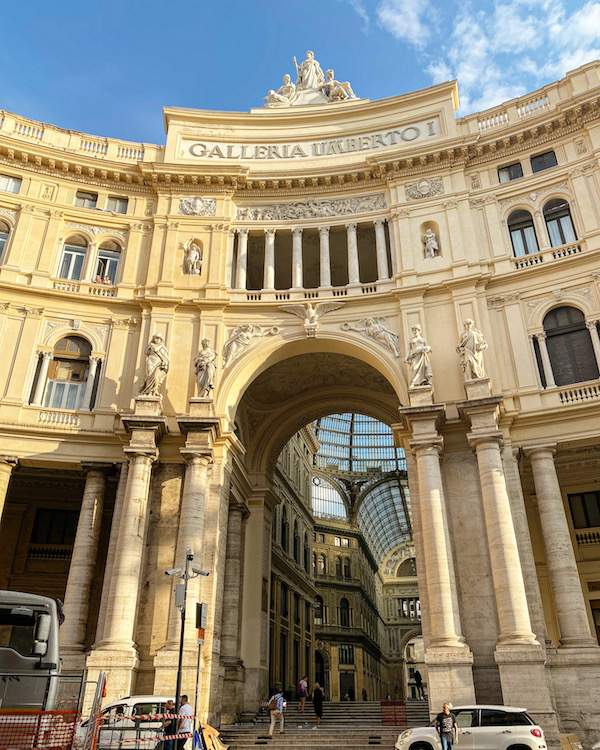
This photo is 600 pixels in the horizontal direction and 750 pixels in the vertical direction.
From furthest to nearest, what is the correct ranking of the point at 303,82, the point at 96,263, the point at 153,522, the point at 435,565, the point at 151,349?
the point at 303,82 → the point at 96,263 → the point at 151,349 → the point at 153,522 → the point at 435,565

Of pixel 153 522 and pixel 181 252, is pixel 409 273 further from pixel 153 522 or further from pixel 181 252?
pixel 153 522

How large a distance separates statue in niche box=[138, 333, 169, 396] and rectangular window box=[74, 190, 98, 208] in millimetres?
8987

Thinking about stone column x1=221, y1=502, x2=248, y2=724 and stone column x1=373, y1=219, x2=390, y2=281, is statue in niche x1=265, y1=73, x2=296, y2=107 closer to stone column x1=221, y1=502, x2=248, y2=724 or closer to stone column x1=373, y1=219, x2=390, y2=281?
stone column x1=373, y1=219, x2=390, y2=281

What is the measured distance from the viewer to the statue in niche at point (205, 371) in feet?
79.4

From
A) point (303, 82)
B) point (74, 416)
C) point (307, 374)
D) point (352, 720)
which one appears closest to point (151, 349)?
point (74, 416)

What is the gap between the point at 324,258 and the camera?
28469 millimetres

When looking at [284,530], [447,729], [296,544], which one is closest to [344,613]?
[296,544]

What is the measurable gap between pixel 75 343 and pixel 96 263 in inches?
168

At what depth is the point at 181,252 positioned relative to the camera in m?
28.5

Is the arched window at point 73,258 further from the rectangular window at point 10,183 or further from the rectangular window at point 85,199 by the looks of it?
the rectangular window at point 10,183

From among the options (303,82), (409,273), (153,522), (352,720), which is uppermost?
(303,82)

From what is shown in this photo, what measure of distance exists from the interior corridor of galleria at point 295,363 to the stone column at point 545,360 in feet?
0.19

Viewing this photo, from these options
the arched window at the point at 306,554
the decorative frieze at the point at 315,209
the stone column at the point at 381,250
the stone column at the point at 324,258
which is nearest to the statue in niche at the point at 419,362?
the stone column at the point at 381,250

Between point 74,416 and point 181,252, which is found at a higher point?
point 181,252
